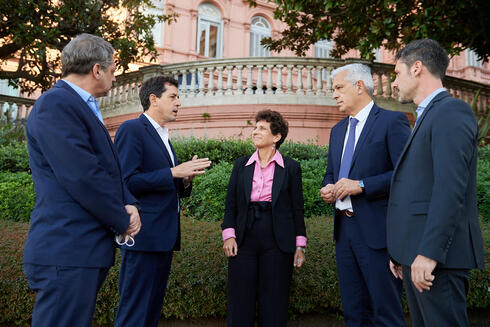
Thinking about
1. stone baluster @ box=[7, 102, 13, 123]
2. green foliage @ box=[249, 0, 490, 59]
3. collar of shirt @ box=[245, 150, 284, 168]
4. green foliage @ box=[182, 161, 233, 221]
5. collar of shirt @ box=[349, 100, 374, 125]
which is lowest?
green foliage @ box=[182, 161, 233, 221]

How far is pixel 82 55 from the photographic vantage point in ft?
7.22

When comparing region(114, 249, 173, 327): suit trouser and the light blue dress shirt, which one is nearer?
the light blue dress shirt

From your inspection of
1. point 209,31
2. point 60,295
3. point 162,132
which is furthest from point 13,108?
point 60,295

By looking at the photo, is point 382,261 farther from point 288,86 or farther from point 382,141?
point 288,86

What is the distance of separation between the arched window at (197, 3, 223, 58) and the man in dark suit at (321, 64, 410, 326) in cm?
1809

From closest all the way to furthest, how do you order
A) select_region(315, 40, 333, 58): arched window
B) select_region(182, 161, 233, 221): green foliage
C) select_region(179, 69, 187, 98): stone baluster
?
select_region(182, 161, 233, 221): green foliage
select_region(179, 69, 187, 98): stone baluster
select_region(315, 40, 333, 58): arched window

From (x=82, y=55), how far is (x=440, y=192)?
6.43ft

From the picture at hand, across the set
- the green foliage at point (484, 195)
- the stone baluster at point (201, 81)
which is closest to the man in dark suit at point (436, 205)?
the green foliage at point (484, 195)

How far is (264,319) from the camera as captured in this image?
124 inches

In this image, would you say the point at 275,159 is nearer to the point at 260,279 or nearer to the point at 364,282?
the point at 260,279

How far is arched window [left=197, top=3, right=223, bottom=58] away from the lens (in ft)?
67.0

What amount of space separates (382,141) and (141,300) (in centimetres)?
200

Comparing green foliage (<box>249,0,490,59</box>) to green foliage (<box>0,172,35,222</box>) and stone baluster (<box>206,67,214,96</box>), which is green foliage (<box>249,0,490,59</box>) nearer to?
stone baluster (<box>206,67,214,96</box>)

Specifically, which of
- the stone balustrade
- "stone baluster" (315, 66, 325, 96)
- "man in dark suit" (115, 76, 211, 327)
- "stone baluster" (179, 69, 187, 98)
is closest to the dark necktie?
"man in dark suit" (115, 76, 211, 327)
